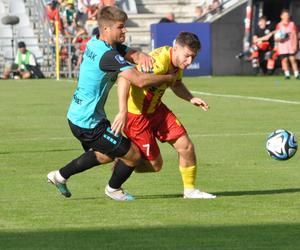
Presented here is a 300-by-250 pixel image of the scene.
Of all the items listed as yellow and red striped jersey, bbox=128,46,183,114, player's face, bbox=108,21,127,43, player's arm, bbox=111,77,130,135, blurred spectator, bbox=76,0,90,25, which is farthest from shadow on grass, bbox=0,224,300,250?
blurred spectator, bbox=76,0,90,25

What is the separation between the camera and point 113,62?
392 inches

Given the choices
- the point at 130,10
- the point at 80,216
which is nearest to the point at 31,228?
the point at 80,216

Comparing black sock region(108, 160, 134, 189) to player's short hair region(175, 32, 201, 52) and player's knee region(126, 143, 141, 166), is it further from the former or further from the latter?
player's short hair region(175, 32, 201, 52)

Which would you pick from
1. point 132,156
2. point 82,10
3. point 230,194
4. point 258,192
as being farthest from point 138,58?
point 82,10

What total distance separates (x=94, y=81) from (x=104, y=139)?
532 millimetres

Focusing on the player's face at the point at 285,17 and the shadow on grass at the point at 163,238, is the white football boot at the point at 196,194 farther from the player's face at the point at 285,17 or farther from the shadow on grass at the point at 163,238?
the player's face at the point at 285,17

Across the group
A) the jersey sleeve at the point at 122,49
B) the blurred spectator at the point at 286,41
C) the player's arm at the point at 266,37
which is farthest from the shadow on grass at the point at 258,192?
the player's arm at the point at 266,37

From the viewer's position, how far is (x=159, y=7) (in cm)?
4409

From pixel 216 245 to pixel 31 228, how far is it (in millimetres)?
Answer: 1643

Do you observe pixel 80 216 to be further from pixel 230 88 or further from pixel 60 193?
pixel 230 88

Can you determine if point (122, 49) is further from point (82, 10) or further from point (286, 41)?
point (82, 10)

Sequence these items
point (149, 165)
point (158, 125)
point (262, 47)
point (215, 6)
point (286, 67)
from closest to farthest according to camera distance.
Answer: point (149, 165) → point (158, 125) → point (286, 67) → point (262, 47) → point (215, 6)

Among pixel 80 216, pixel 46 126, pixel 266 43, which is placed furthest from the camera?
pixel 266 43

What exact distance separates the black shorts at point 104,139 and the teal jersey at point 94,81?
0.05 meters
